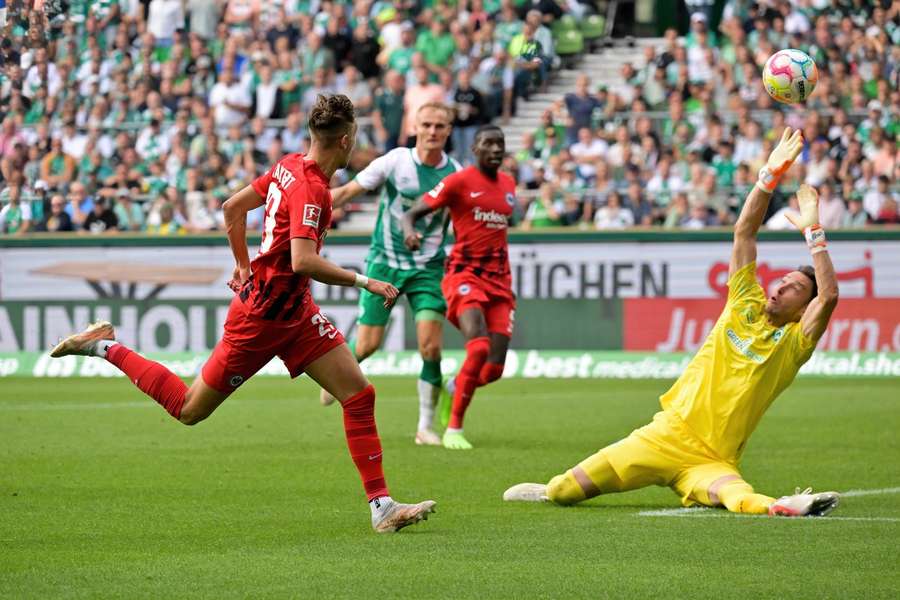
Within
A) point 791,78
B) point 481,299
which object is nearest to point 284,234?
point 791,78

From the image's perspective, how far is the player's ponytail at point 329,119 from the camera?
8.44 metres

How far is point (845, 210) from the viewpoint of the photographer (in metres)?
23.0

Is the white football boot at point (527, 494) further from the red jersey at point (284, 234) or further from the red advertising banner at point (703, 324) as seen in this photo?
the red advertising banner at point (703, 324)

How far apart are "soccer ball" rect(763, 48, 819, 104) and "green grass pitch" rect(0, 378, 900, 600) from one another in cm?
272

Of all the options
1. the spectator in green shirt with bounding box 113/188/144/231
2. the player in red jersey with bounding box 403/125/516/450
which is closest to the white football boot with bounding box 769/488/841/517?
the player in red jersey with bounding box 403/125/516/450

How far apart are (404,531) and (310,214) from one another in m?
1.78

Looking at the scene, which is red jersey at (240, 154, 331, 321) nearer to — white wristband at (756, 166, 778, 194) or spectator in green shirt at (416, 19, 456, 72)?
white wristband at (756, 166, 778, 194)

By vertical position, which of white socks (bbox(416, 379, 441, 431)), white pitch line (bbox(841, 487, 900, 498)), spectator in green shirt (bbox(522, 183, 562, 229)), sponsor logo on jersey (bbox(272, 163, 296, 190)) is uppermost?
sponsor logo on jersey (bbox(272, 163, 296, 190))

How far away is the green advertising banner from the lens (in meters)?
21.7

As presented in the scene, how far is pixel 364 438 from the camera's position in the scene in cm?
858

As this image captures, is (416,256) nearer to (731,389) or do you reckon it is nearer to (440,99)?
(731,389)

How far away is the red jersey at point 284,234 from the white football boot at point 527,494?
6.42 ft

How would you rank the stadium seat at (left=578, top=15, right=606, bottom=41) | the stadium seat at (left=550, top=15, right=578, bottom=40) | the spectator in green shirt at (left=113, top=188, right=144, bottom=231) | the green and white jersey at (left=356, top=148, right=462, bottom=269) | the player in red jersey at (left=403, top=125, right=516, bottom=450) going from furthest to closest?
the stadium seat at (left=578, top=15, right=606, bottom=41)
the stadium seat at (left=550, top=15, right=578, bottom=40)
the spectator in green shirt at (left=113, top=188, right=144, bottom=231)
the green and white jersey at (left=356, top=148, right=462, bottom=269)
the player in red jersey at (left=403, top=125, right=516, bottom=450)

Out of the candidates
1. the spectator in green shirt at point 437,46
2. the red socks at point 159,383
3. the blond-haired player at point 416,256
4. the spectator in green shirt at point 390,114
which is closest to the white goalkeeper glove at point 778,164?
the red socks at point 159,383
